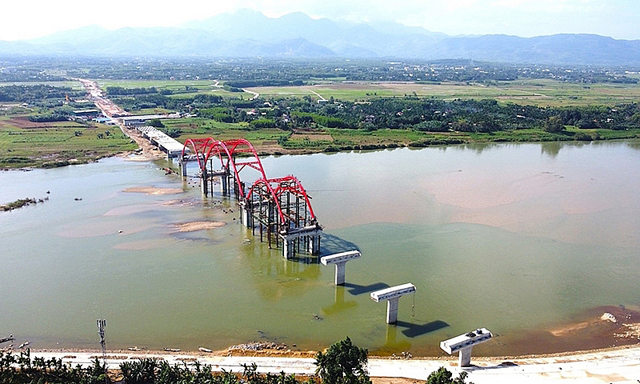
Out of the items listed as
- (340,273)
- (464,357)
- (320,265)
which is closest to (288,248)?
(320,265)

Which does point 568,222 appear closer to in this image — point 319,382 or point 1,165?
point 319,382

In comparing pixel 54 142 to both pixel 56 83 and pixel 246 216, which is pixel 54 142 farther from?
pixel 56 83

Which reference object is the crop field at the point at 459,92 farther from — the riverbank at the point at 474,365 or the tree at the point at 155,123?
the riverbank at the point at 474,365

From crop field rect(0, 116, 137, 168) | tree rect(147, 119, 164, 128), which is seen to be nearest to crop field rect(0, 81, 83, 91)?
crop field rect(0, 116, 137, 168)

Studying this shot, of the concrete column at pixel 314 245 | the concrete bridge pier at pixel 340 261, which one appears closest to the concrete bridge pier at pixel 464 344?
the concrete bridge pier at pixel 340 261

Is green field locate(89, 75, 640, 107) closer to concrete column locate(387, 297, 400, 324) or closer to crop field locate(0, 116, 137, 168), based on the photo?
crop field locate(0, 116, 137, 168)
